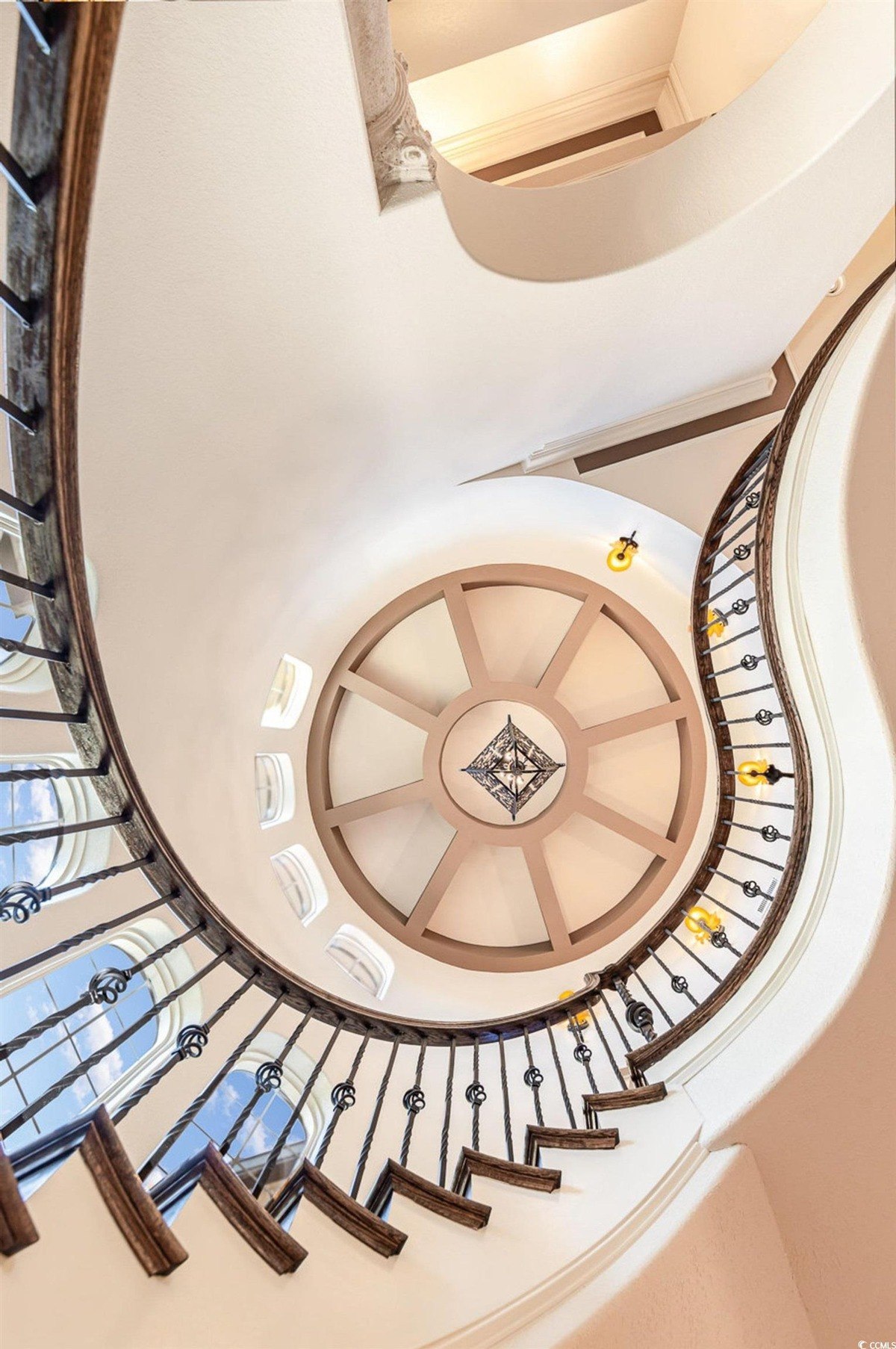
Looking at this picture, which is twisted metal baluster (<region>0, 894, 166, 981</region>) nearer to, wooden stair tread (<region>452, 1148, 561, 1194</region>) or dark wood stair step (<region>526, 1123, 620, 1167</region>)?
wooden stair tread (<region>452, 1148, 561, 1194</region>)

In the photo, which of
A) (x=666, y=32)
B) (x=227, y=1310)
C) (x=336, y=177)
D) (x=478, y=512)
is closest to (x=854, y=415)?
(x=336, y=177)

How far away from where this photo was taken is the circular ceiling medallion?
8641mm

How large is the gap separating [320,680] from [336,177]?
5.46 m

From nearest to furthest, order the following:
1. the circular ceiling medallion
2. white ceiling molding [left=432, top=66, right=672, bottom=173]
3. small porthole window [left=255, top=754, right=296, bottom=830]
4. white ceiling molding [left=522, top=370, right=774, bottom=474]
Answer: white ceiling molding [left=522, top=370, right=774, bottom=474] → white ceiling molding [left=432, top=66, right=672, bottom=173] → small porthole window [left=255, top=754, right=296, bottom=830] → the circular ceiling medallion

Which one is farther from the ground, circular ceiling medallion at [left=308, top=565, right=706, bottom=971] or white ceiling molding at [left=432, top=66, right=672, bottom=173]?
white ceiling molding at [left=432, top=66, right=672, bottom=173]

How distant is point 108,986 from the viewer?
7.85 ft

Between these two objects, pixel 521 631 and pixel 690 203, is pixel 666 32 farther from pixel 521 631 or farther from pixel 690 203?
pixel 521 631

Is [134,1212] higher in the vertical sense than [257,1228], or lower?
higher

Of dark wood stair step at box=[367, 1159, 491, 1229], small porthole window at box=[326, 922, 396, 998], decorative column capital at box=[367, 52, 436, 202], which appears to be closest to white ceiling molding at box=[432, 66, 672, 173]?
decorative column capital at box=[367, 52, 436, 202]

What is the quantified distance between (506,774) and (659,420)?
178 inches

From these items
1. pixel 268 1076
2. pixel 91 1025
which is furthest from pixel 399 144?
pixel 91 1025

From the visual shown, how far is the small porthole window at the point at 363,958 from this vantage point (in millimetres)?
Result: 8523

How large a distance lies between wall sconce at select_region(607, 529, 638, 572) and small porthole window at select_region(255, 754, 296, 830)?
4.04 m

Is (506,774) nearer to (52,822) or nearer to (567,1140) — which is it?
(52,822)
